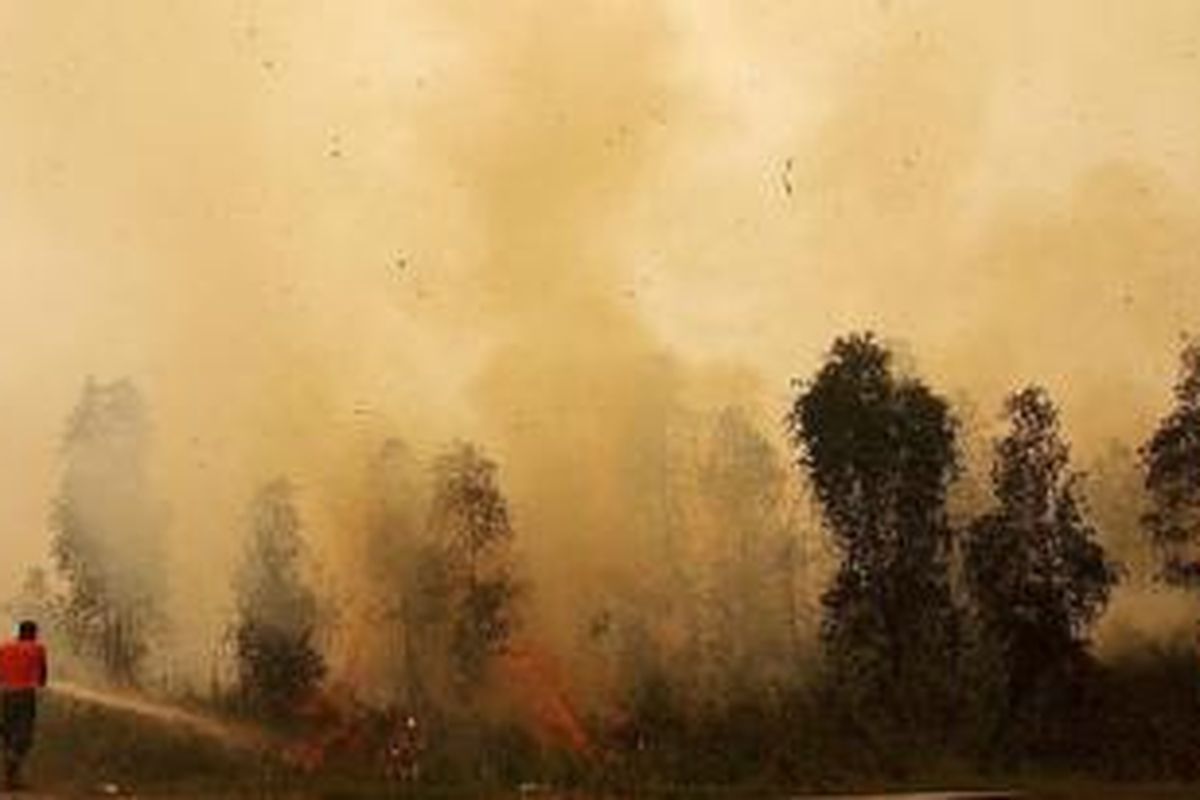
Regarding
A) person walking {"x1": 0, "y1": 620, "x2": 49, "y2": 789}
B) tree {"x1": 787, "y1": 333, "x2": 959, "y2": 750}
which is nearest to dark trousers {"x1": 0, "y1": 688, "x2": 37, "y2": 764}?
person walking {"x1": 0, "y1": 620, "x2": 49, "y2": 789}

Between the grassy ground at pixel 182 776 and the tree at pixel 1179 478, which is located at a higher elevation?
the tree at pixel 1179 478

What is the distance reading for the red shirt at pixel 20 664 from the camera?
32.1m

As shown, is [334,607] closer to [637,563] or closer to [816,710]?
[637,563]

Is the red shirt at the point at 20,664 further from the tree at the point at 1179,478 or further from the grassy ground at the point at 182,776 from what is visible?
the tree at the point at 1179,478

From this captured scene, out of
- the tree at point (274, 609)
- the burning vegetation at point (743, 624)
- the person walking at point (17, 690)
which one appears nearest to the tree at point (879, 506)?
the burning vegetation at point (743, 624)

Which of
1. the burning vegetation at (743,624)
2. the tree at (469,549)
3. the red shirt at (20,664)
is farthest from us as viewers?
the tree at (469,549)

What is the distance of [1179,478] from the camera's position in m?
78.1

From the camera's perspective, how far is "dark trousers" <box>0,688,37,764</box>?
31.9 meters

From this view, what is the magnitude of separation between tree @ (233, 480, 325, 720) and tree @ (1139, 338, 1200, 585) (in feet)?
111

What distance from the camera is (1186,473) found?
255 ft

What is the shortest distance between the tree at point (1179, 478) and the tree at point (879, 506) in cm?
A: 795

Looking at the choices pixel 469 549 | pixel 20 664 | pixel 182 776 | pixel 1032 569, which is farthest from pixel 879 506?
pixel 20 664

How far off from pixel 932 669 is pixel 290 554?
30.3 m

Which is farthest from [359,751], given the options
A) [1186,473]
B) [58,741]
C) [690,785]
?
[1186,473]
